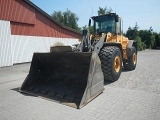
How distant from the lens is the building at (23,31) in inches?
497

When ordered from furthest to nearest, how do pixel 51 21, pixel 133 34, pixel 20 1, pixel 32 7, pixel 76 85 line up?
pixel 133 34
pixel 51 21
pixel 32 7
pixel 20 1
pixel 76 85

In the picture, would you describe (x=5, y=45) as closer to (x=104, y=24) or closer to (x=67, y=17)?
(x=104, y=24)

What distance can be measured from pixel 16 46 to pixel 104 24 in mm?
8149

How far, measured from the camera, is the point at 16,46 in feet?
44.6

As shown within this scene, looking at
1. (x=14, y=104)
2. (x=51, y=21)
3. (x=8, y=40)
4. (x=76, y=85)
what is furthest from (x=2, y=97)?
(x=51, y=21)

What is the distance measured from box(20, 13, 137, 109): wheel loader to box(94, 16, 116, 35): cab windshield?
696 mm

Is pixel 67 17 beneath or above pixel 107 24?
above

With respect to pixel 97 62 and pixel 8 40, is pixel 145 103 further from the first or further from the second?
pixel 8 40

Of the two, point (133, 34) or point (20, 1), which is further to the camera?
point (133, 34)

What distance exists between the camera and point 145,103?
15.1 feet

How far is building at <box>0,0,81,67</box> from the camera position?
1262 centimetres

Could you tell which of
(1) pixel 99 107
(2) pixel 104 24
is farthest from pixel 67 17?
(1) pixel 99 107

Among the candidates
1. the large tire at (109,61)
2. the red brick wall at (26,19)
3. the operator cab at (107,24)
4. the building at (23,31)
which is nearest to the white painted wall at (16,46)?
the building at (23,31)

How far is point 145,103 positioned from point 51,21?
46.3 feet
